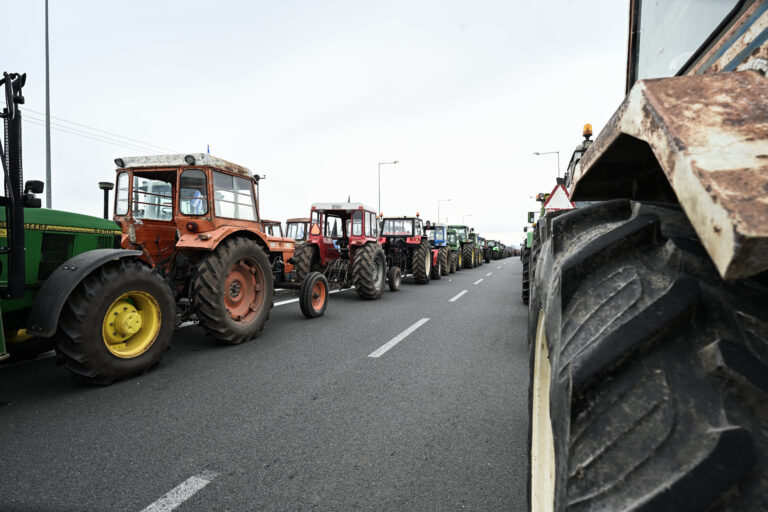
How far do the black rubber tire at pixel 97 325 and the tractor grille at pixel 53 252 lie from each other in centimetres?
59

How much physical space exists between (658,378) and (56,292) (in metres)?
4.01

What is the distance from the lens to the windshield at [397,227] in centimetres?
1376

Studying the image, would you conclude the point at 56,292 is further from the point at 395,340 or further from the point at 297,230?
the point at 297,230

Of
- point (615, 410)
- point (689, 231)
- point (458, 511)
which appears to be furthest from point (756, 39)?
point (458, 511)

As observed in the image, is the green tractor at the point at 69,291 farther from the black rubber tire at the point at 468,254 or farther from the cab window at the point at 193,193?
the black rubber tire at the point at 468,254

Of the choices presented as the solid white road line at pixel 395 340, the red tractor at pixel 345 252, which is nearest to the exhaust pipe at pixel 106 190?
the solid white road line at pixel 395 340

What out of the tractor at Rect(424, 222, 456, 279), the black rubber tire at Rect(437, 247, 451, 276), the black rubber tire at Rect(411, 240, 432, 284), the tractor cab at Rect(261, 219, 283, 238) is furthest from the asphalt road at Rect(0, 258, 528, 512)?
the black rubber tire at Rect(437, 247, 451, 276)

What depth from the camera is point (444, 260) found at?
16844 millimetres

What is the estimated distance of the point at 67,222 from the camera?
3928 millimetres

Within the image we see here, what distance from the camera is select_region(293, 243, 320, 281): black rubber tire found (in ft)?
29.3

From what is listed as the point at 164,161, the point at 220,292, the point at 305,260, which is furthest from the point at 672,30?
the point at 305,260

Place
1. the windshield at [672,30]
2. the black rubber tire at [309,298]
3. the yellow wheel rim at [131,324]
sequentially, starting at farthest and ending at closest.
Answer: the black rubber tire at [309,298], the yellow wheel rim at [131,324], the windshield at [672,30]

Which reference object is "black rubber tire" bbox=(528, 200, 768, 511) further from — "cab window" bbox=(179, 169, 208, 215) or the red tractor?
the red tractor

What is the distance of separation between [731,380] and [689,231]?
0.39 m
